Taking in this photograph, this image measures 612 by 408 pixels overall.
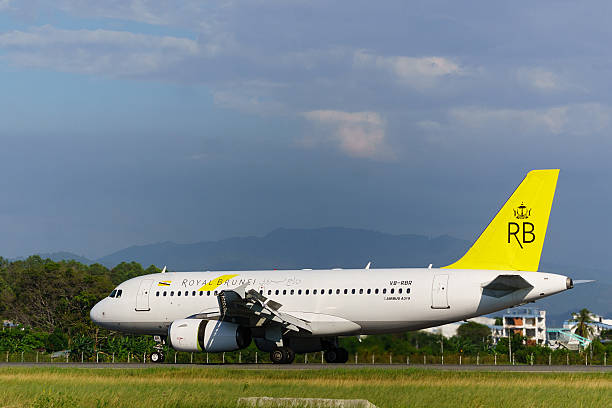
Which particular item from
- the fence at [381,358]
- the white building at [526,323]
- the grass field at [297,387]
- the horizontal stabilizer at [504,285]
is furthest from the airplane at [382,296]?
the white building at [526,323]

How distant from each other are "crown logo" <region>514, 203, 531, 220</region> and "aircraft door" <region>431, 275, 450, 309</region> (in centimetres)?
371

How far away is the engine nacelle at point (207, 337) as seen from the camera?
33.1 metres

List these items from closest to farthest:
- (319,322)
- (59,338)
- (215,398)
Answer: (215,398) < (319,322) < (59,338)

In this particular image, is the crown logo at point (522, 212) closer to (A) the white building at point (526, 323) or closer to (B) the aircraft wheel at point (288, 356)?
(B) the aircraft wheel at point (288, 356)

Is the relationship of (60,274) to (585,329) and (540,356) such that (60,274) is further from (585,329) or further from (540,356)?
(585,329)

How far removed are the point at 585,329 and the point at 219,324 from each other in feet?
413

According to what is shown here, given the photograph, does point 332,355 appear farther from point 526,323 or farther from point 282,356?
point 526,323

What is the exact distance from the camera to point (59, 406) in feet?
58.0

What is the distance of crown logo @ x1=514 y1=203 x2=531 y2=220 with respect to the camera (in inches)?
1294

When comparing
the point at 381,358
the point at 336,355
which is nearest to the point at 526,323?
the point at 381,358

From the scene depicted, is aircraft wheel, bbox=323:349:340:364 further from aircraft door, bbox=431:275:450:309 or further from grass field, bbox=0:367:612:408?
grass field, bbox=0:367:612:408

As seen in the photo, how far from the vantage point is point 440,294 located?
1275 inches

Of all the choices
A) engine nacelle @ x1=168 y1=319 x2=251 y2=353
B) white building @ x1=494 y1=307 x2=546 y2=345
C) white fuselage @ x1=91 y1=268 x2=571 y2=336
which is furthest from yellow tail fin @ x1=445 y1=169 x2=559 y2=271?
white building @ x1=494 y1=307 x2=546 y2=345

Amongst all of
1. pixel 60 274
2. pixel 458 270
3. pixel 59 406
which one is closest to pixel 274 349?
pixel 458 270
